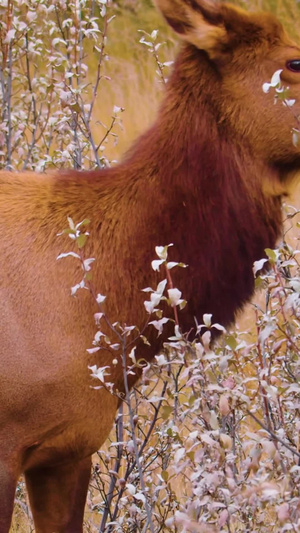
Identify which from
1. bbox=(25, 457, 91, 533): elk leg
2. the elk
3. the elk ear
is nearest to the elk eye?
the elk

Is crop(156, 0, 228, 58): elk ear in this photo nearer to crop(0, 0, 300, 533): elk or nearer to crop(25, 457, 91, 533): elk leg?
crop(0, 0, 300, 533): elk

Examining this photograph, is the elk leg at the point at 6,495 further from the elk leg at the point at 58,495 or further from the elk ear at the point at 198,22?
the elk ear at the point at 198,22

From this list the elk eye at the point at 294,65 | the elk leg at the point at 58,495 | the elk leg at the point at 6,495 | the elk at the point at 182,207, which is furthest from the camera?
the elk leg at the point at 58,495

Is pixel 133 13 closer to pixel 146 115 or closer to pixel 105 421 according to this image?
pixel 146 115

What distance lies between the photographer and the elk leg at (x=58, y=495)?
4.05 meters

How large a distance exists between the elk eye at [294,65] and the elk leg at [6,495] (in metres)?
1.82

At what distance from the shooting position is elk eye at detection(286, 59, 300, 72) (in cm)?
388

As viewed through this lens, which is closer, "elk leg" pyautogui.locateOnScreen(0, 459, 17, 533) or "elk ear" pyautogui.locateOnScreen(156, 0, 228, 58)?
"elk leg" pyautogui.locateOnScreen(0, 459, 17, 533)

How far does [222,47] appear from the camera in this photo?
3.89 m

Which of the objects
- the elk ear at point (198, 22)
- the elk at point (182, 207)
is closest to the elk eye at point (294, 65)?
the elk at point (182, 207)

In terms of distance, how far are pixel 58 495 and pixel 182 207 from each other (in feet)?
4.17

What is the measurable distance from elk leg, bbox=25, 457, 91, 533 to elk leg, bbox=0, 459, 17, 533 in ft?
1.07

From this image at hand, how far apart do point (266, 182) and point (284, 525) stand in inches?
57.6

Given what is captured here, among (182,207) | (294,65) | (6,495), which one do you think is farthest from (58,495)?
(294,65)
